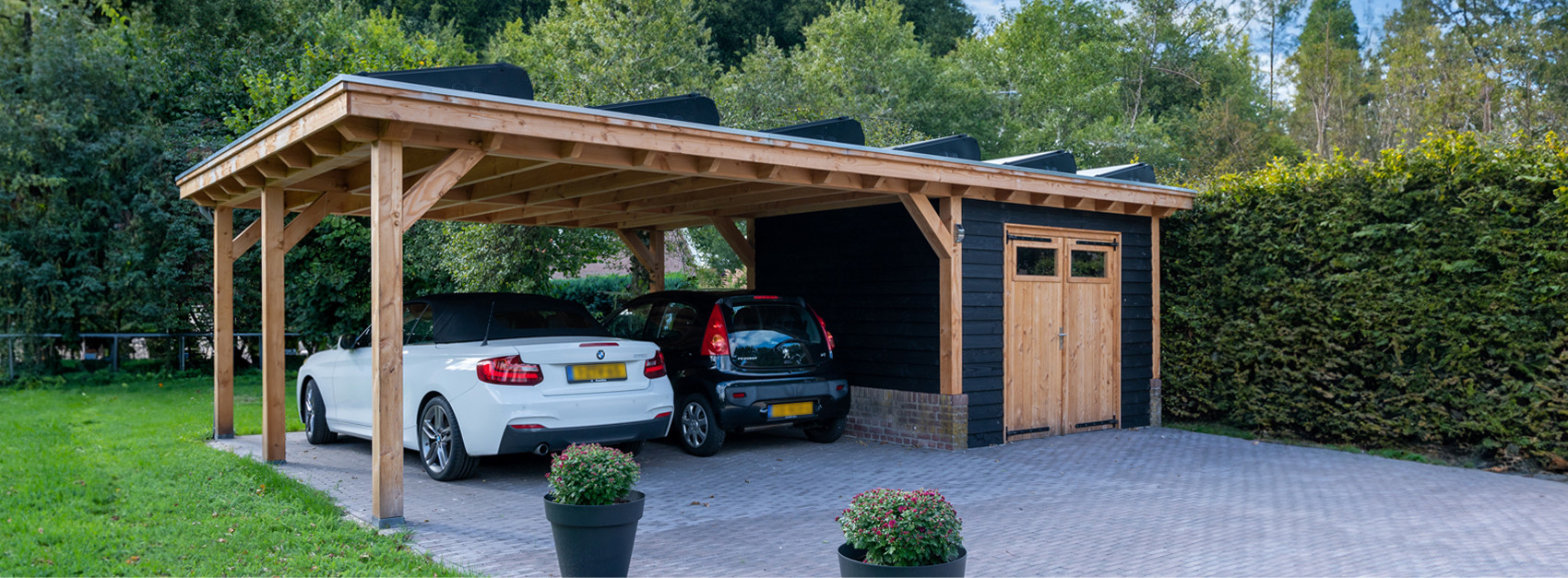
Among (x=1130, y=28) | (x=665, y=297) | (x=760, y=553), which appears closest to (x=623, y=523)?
(x=760, y=553)

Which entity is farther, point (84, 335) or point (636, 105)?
point (84, 335)

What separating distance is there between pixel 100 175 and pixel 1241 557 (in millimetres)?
15673

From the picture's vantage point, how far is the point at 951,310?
8930mm

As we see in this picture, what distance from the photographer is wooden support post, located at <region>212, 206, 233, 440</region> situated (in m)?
9.14

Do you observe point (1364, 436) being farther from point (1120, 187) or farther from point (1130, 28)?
point (1130, 28)

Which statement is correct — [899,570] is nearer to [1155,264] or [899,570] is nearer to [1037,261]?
[1037,261]

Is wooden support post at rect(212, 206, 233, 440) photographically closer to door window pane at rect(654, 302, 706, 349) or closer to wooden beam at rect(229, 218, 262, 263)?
wooden beam at rect(229, 218, 262, 263)

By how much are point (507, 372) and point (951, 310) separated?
13.0ft

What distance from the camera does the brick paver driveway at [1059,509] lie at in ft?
16.8

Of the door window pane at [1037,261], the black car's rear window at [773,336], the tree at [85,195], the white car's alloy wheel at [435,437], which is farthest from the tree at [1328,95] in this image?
the tree at [85,195]

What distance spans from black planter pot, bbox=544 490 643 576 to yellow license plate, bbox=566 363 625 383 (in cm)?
252

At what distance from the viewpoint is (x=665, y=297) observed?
30.5 feet

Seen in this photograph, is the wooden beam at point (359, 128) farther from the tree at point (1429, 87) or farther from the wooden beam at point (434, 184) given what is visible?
the tree at point (1429, 87)

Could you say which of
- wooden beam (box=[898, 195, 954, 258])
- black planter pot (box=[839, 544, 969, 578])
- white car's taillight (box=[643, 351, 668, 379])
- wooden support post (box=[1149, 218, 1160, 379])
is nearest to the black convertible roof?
white car's taillight (box=[643, 351, 668, 379])
